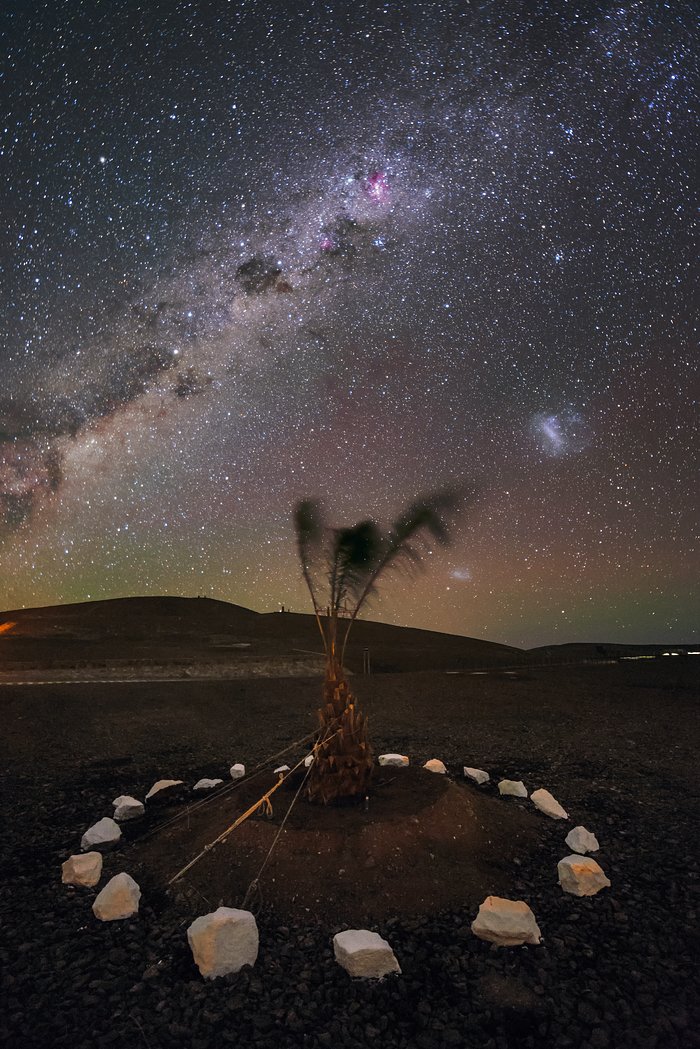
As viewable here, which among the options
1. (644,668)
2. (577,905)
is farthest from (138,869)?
(644,668)

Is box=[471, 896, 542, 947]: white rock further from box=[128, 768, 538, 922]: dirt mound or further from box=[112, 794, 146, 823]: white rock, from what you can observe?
box=[112, 794, 146, 823]: white rock

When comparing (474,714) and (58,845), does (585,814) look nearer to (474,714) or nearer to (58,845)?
(58,845)

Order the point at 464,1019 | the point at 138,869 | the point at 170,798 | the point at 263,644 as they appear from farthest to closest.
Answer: the point at 263,644, the point at 170,798, the point at 138,869, the point at 464,1019

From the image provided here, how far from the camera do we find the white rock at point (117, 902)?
3.98 metres

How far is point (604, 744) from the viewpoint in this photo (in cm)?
942

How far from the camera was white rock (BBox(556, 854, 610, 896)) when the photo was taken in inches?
167

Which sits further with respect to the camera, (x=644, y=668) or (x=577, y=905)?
(x=644, y=668)

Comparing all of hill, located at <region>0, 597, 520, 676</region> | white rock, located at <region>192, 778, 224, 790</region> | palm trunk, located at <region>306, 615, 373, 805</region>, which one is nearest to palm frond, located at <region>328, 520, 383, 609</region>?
palm trunk, located at <region>306, 615, 373, 805</region>

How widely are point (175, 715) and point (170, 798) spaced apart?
257 inches

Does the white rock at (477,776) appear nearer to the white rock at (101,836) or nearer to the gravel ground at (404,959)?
the gravel ground at (404,959)

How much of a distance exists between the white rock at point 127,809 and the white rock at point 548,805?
4.25 meters

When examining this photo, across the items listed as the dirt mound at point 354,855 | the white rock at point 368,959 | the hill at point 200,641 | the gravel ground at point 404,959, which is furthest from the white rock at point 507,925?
the hill at point 200,641

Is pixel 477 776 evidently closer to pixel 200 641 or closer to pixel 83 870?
pixel 83 870

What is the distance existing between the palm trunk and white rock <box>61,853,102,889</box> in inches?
71.8
